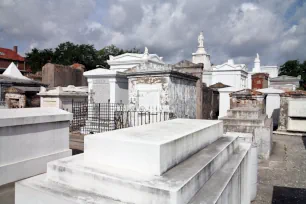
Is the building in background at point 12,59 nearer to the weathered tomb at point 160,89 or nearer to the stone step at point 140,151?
the weathered tomb at point 160,89

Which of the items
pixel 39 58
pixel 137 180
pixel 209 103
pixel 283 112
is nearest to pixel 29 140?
pixel 137 180

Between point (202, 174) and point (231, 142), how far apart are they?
52.6 inches

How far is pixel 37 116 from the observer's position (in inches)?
138

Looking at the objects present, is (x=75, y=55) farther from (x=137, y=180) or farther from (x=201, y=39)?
(x=137, y=180)

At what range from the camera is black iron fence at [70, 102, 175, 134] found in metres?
7.43

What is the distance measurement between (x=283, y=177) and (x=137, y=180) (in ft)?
15.0

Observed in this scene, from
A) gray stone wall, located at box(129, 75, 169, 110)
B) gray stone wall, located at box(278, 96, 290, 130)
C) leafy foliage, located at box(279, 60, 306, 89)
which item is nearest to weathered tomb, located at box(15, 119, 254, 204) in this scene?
gray stone wall, located at box(129, 75, 169, 110)

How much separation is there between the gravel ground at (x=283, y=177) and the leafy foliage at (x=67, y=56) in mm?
35477

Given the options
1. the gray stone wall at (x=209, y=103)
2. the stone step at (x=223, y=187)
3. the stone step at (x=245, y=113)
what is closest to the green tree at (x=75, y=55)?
the gray stone wall at (x=209, y=103)

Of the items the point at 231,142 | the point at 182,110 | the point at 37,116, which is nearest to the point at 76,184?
the point at 37,116

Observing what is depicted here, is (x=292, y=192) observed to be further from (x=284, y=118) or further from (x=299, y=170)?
(x=284, y=118)

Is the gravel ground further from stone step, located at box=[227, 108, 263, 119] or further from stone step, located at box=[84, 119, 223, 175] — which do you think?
stone step, located at box=[84, 119, 223, 175]

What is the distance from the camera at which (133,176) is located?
193 centimetres

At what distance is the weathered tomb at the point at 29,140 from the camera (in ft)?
10.6
